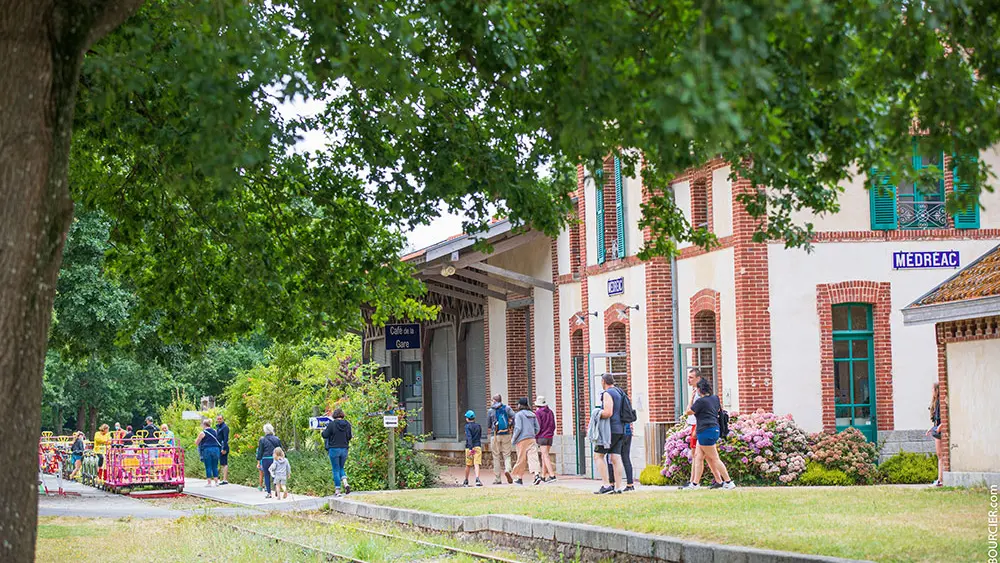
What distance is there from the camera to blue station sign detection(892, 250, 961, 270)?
22.1m

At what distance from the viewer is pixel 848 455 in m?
20.9

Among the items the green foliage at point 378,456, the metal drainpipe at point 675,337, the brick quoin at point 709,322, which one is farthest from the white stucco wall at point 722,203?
the green foliage at point 378,456

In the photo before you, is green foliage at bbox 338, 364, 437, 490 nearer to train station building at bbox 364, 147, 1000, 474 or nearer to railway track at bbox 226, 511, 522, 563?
train station building at bbox 364, 147, 1000, 474

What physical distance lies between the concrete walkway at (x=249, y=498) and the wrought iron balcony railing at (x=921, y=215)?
11.0 metres

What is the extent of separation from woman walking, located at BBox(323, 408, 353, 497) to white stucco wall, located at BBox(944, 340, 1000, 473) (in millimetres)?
10340

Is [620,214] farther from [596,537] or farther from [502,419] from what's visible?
[596,537]

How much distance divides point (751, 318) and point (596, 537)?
8571 millimetres

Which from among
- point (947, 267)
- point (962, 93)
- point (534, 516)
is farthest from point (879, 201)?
point (962, 93)

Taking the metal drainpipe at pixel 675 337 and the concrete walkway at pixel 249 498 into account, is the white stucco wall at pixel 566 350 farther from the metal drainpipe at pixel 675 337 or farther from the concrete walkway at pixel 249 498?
the concrete walkway at pixel 249 498

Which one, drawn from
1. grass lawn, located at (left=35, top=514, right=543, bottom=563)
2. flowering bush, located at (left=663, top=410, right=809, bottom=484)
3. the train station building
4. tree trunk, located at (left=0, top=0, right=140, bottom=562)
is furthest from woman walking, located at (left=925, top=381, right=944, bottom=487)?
tree trunk, located at (left=0, top=0, right=140, bottom=562)

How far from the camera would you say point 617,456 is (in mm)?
20047

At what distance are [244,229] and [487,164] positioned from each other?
337 centimetres

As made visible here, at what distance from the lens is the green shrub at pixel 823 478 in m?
20.5

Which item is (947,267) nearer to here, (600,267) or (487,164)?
(600,267)
